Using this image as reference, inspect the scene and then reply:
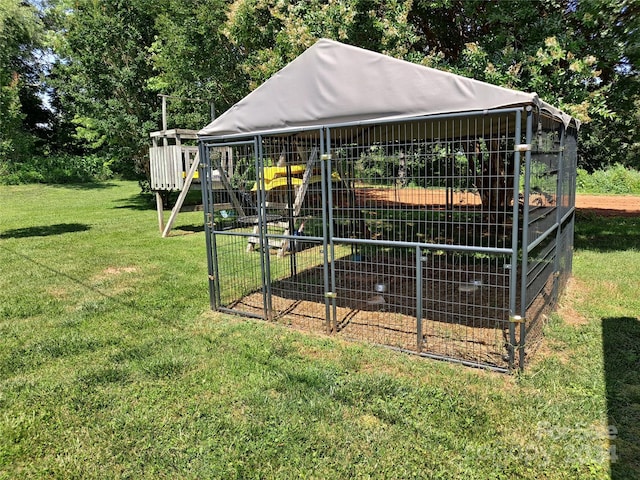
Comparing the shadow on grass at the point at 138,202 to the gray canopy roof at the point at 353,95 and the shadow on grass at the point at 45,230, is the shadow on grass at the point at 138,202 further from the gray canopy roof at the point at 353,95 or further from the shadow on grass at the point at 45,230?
the gray canopy roof at the point at 353,95

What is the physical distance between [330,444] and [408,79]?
2.75 meters

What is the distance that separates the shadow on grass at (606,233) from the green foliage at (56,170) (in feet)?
73.8

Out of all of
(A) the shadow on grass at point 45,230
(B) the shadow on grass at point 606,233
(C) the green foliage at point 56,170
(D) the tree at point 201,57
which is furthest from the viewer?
(C) the green foliage at point 56,170

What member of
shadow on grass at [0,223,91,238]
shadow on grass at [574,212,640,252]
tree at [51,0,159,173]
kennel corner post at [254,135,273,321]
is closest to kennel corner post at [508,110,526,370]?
kennel corner post at [254,135,273,321]

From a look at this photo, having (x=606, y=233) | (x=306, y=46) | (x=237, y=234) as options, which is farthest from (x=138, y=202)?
(x=606, y=233)

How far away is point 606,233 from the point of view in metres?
9.30

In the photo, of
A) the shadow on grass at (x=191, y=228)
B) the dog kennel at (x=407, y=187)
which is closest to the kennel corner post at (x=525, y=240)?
the dog kennel at (x=407, y=187)

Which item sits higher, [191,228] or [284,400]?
[191,228]

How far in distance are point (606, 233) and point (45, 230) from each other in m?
13.1

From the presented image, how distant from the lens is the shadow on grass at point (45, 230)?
33.8 ft

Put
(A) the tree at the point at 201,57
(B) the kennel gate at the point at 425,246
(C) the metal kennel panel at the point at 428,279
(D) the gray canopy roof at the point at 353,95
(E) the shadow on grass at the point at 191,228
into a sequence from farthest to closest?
1. (E) the shadow on grass at the point at 191,228
2. (A) the tree at the point at 201,57
3. (C) the metal kennel panel at the point at 428,279
4. (B) the kennel gate at the point at 425,246
5. (D) the gray canopy roof at the point at 353,95

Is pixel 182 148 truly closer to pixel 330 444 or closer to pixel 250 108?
pixel 250 108

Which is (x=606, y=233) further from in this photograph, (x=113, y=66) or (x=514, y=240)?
(x=113, y=66)

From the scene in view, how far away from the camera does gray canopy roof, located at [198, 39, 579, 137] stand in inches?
129
